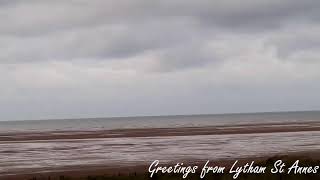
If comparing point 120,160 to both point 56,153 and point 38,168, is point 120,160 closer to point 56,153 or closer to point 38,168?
point 38,168

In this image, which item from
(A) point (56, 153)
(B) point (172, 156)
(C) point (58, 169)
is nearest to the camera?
(C) point (58, 169)

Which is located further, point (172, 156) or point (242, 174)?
point (172, 156)

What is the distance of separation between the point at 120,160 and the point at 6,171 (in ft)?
22.5

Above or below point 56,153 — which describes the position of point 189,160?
below

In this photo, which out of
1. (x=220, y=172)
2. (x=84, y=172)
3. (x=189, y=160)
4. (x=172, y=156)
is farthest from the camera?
(x=172, y=156)

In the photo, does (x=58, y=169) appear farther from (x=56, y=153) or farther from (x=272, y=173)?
(x=272, y=173)

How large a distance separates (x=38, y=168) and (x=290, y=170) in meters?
18.0

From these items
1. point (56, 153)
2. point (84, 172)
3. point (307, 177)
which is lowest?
point (307, 177)

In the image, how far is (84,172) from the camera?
85.9 feet

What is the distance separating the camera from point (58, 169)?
28.2 metres

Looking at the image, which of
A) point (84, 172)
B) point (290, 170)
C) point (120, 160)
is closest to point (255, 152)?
point (120, 160)

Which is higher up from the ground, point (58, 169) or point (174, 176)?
point (58, 169)

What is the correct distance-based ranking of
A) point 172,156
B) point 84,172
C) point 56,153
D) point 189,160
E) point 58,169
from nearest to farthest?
point 84,172
point 58,169
point 189,160
point 172,156
point 56,153

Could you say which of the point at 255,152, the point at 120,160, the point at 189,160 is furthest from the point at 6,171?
the point at 255,152
